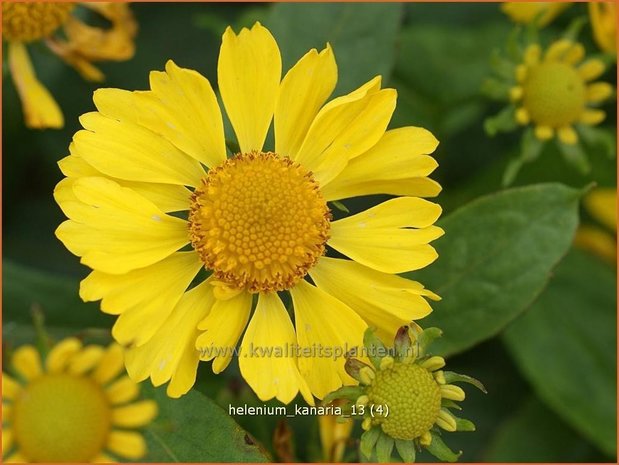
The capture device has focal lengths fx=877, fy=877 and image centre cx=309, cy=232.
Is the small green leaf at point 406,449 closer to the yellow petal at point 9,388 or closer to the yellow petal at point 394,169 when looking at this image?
the yellow petal at point 394,169

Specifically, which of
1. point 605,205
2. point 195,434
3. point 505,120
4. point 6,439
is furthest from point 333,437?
point 605,205

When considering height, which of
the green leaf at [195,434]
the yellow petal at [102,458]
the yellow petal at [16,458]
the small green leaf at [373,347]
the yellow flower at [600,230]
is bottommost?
the yellow petal at [16,458]

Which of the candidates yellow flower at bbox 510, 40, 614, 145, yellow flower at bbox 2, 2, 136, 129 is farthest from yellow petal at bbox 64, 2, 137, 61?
yellow flower at bbox 510, 40, 614, 145

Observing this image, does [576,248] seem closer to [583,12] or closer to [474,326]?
[583,12]

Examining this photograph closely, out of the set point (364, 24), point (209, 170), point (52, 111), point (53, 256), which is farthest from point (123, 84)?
point (209, 170)

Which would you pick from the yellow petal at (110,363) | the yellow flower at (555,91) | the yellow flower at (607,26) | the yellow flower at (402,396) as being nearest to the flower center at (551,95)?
the yellow flower at (555,91)

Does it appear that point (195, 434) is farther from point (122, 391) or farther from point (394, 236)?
point (394, 236)
